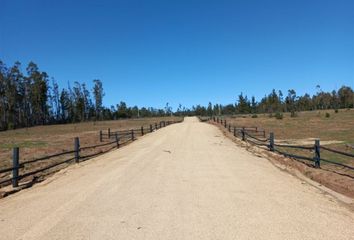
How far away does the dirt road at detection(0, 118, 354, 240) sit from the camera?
6684 millimetres

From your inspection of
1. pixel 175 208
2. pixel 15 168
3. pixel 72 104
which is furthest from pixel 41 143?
pixel 72 104

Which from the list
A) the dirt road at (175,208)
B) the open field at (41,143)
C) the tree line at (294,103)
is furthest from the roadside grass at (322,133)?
the tree line at (294,103)

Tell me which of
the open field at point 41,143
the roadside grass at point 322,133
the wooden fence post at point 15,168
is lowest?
the roadside grass at point 322,133

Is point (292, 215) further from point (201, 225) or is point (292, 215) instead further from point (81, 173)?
point (81, 173)

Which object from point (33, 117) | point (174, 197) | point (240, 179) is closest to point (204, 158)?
point (240, 179)

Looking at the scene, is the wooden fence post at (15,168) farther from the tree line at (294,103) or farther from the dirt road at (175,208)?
the tree line at (294,103)

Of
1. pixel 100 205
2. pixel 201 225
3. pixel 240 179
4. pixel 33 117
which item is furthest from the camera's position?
pixel 33 117

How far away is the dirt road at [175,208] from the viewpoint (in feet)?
21.9

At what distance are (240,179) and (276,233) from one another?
554 cm

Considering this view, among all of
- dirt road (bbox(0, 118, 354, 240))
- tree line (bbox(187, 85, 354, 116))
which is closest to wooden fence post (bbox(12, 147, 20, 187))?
dirt road (bbox(0, 118, 354, 240))

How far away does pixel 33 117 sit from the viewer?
4690 inches

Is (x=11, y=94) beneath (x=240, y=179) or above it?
above

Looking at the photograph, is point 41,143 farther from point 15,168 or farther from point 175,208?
point 175,208

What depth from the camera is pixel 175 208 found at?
8266mm
